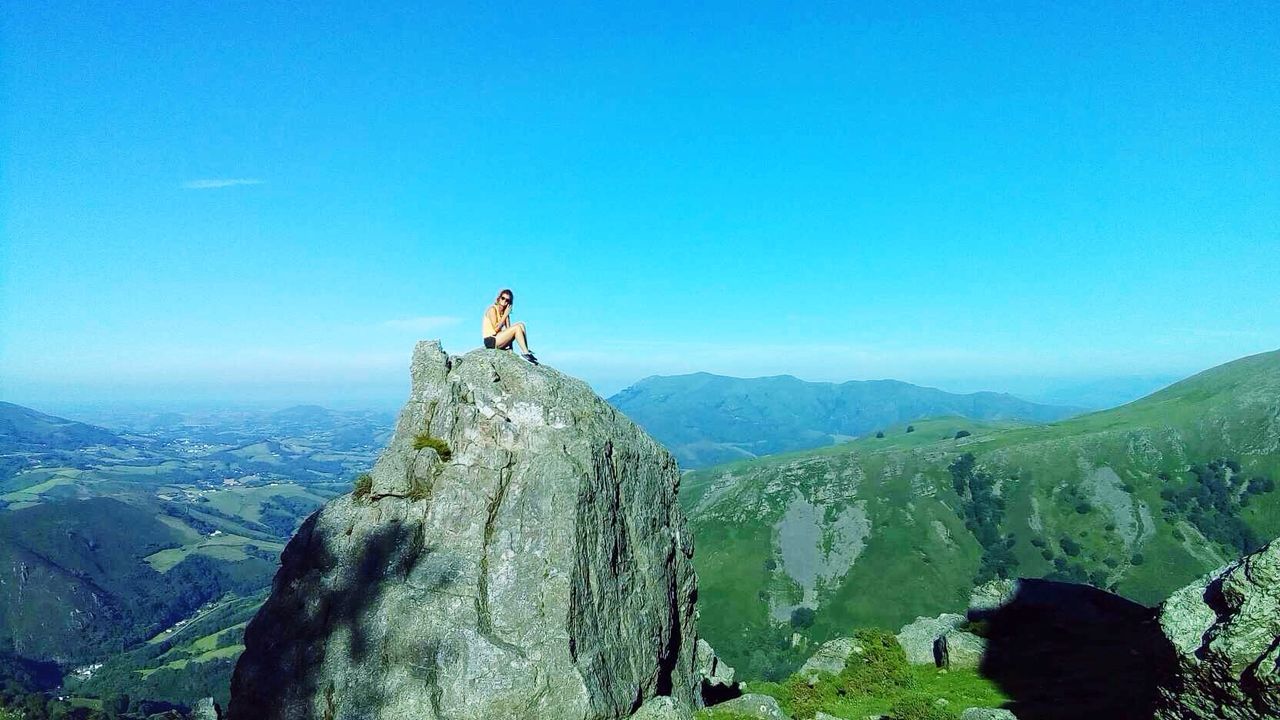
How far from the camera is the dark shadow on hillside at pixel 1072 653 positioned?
25.6 m

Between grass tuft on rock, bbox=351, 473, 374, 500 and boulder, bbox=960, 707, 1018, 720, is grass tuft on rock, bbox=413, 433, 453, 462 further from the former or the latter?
boulder, bbox=960, 707, 1018, 720

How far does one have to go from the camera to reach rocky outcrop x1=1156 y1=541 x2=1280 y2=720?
54.5 ft

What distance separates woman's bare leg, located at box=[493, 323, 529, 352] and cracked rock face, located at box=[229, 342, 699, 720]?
1.62 m

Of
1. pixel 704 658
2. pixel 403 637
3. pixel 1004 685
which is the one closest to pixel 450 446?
pixel 403 637

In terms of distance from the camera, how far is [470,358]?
86.4 ft

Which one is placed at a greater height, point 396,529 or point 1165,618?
point 396,529

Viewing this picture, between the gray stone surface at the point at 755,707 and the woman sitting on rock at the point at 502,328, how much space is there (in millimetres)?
16770

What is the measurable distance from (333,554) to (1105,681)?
3462cm

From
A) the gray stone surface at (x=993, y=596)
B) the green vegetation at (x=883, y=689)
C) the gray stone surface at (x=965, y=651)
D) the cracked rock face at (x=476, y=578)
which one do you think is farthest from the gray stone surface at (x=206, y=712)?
the gray stone surface at (x=993, y=596)

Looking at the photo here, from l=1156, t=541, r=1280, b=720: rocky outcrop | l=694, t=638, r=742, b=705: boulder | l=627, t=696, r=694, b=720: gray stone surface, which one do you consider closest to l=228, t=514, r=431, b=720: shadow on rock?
l=627, t=696, r=694, b=720: gray stone surface

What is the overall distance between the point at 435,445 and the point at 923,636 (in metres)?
36.3

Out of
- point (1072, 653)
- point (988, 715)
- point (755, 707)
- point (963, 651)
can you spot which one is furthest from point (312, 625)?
point (1072, 653)

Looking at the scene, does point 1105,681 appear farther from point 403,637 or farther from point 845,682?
point 403,637

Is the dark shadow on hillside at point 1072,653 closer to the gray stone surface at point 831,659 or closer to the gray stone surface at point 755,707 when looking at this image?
the gray stone surface at point 831,659
